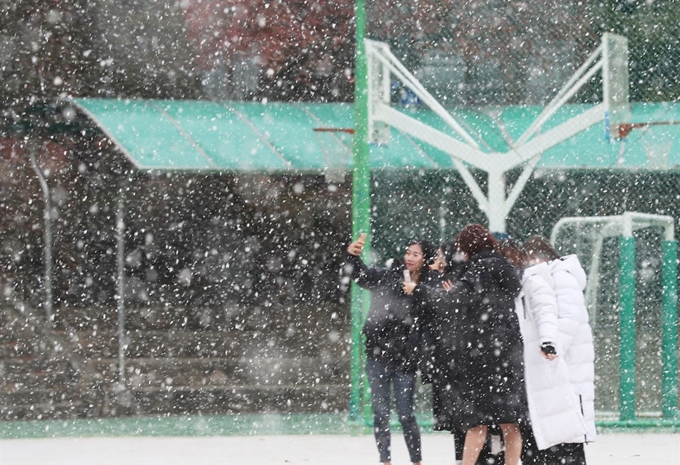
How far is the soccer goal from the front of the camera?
33.9 feet

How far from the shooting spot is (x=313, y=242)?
18078 millimetres

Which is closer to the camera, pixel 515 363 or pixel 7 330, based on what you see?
pixel 515 363

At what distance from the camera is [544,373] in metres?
6.69

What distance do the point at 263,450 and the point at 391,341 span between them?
2.07 meters

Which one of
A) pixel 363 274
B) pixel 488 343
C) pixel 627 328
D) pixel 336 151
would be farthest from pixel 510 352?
pixel 336 151

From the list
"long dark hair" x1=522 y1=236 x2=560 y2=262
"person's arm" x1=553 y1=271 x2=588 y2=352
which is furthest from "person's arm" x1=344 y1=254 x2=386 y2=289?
"person's arm" x1=553 y1=271 x2=588 y2=352

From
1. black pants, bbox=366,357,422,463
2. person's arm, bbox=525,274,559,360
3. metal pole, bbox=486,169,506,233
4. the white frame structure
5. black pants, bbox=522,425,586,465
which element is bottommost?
black pants, bbox=522,425,586,465

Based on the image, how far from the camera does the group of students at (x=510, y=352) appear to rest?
6637mm

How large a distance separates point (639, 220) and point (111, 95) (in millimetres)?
9489

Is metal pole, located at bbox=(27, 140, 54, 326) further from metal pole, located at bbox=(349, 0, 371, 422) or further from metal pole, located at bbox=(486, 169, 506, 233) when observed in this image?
metal pole, located at bbox=(486, 169, 506, 233)

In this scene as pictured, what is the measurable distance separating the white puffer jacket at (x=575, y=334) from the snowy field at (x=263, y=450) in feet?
6.45

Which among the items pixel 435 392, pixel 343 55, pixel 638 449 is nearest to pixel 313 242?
pixel 343 55

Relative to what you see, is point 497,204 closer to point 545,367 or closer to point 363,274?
point 363,274

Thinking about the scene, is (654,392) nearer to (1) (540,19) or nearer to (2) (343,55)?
(1) (540,19)
